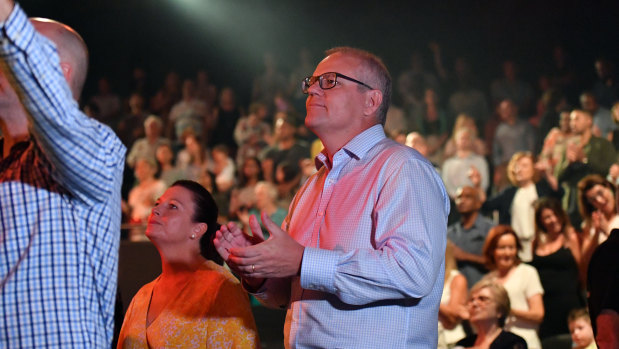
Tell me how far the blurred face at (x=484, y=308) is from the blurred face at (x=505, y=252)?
107cm

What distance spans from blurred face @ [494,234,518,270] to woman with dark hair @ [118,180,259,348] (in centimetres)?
309

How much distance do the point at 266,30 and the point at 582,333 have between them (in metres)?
6.43

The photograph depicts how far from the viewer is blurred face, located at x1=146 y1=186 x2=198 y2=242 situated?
2914 mm

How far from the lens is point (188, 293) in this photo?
9.12ft

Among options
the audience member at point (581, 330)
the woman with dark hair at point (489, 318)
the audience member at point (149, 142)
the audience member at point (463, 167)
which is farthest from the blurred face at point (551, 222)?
the audience member at point (149, 142)

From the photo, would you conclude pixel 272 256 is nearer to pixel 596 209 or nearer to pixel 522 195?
pixel 596 209

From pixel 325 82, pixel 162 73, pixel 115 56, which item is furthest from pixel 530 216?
pixel 115 56

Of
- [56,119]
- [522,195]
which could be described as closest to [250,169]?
[522,195]

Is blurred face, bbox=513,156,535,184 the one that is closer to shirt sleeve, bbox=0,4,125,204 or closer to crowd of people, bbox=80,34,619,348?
crowd of people, bbox=80,34,619,348

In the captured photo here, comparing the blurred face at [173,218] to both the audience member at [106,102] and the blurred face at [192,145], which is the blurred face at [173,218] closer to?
Answer: the blurred face at [192,145]

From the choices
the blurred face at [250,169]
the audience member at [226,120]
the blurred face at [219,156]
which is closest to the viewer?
the blurred face at [250,169]

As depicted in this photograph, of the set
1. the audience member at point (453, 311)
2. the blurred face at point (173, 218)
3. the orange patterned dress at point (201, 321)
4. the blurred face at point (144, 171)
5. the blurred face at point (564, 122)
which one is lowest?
the audience member at point (453, 311)

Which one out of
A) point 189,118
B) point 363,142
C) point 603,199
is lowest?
point 189,118

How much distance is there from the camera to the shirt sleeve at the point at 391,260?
1823 millimetres
